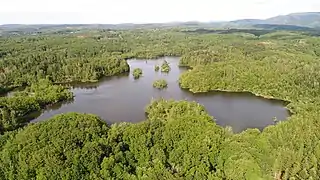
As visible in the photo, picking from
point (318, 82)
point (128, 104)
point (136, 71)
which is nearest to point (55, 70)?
point (136, 71)

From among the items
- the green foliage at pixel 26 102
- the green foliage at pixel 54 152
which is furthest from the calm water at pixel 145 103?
the green foliage at pixel 54 152

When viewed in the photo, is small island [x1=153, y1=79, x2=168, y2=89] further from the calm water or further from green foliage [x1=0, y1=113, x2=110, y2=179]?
green foliage [x1=0, y1=113, x2=110, y2=179]

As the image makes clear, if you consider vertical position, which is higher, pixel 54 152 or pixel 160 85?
pixel 54 152

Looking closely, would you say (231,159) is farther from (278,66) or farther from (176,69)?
(176,69)

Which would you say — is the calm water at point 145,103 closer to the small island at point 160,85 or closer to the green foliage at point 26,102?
the small island at point 160,85

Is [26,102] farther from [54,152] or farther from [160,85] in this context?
[160,85]

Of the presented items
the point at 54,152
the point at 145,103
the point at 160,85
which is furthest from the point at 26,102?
the point at 160,85

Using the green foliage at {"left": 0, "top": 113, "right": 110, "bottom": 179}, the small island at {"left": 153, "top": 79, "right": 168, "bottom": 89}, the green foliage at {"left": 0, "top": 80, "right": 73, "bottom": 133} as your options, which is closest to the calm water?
the small island at {"left": 153, "top": 79, "right": 168, "bottom": 89}

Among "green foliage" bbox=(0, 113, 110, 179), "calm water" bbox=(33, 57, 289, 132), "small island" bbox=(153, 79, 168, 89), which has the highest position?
"green foliage" bbox=(0, 113, 110, 179)

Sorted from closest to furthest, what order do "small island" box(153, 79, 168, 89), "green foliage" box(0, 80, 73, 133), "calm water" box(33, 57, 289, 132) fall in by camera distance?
"green foliage" box(0, 80, 73, 133)
"calm water" box(33, 57, 289, 132)
"small island" box(153, 79, 168, 89)

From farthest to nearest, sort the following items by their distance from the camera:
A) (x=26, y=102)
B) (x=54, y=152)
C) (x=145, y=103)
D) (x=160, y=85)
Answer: (x=160, y=85)
(x=145, y=103)
(x=26, y=102)
(x=54, y=152)
